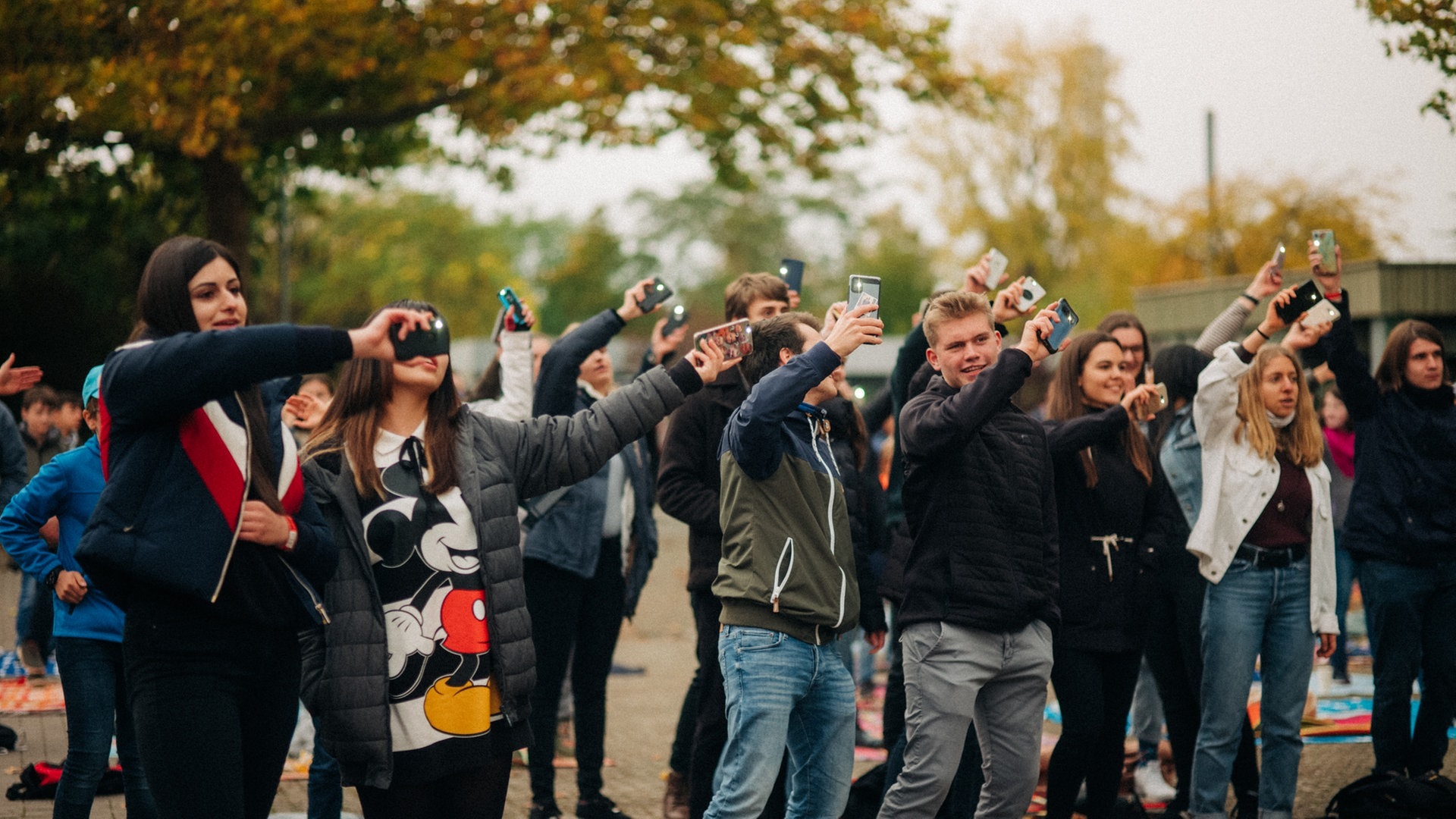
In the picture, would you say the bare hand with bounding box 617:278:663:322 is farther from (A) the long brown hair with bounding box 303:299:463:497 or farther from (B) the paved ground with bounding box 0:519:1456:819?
(B) the paved ground with bounding box 0:519:1456:819

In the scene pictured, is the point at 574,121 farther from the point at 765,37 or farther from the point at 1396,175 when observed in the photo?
the point at 1396,175

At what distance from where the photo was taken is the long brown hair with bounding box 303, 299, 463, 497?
3680 mm

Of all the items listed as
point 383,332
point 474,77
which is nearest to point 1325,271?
point 383,332

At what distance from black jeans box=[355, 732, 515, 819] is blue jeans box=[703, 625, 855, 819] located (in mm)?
853

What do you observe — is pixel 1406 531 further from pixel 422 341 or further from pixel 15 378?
pixel 15 378

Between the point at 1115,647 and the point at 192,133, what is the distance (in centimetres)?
948

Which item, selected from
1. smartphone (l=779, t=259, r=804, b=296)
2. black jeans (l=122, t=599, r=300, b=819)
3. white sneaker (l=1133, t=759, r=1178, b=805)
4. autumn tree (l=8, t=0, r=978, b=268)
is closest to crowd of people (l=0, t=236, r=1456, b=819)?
black jeans (l=122, t=599, r=300, b=819)

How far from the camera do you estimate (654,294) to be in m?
5.22

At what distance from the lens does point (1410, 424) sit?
6.25 metres

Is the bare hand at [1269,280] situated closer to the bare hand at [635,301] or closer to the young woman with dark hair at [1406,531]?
the young woman with dark hair at [1406,531]

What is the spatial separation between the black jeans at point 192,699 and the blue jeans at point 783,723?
1.50 metres

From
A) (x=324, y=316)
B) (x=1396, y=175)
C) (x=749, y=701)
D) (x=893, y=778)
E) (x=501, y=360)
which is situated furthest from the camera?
(x=324, y=316)

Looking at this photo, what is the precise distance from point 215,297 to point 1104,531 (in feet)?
11.9

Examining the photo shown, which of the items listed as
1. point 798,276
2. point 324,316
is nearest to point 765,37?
point 798,276
